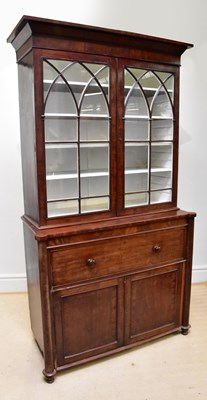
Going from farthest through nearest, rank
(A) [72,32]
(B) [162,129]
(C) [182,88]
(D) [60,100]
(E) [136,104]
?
(C) [182,88] < (B) [162,129] < (E) [136,104] < (D) [60,100] < (A) [72,32]

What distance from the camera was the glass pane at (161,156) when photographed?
7.02ft

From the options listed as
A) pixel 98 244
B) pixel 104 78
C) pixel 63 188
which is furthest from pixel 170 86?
pixel 98 244

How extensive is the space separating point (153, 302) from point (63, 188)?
3.23ft

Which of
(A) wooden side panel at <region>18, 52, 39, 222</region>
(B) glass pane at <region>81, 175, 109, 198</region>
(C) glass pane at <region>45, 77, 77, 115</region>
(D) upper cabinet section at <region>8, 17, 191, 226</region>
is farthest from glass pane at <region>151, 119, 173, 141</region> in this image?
(A) wooden side panel at <region>18, 52, 39, 222</region>

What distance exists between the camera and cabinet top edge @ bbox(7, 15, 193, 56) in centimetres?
154

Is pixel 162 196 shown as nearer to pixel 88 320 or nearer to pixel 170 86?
pixel 170 86

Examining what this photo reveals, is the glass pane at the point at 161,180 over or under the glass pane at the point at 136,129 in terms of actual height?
under

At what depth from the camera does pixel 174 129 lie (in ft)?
6.88

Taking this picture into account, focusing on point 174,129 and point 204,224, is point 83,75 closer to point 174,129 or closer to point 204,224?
point 174,129

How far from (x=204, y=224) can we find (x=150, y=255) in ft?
4.10

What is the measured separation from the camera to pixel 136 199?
2078 mm

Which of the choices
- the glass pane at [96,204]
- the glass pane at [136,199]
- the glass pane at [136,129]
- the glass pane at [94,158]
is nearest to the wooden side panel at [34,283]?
the glass pane at [96,204]

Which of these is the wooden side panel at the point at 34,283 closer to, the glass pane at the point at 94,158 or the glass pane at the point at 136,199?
the glass pane at the point at 94,158

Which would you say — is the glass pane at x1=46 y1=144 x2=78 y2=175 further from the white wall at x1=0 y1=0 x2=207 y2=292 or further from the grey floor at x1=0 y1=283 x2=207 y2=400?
the grey floor at x1=0 y1=283 x2=207 y2=400
